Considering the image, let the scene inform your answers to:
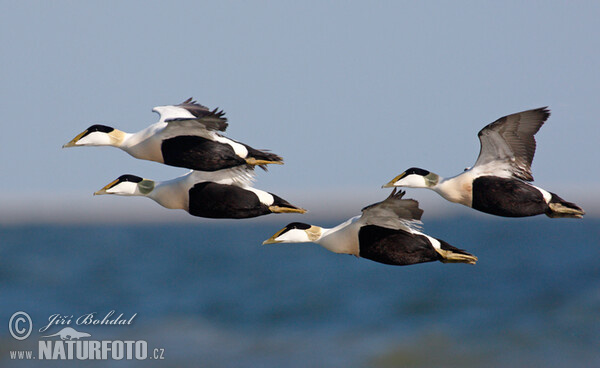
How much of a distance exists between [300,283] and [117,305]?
8.94m

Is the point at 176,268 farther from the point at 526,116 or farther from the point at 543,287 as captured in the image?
the point at 526,116

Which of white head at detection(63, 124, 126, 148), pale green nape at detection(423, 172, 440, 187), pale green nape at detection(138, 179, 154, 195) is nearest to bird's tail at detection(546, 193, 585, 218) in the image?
pale green nape at detection(423, 172, 440, 187)

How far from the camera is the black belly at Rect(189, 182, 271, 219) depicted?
32.8 feet

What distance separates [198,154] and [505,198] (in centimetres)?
338

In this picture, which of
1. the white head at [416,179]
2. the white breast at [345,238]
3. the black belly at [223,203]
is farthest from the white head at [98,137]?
the white head at [416,179]

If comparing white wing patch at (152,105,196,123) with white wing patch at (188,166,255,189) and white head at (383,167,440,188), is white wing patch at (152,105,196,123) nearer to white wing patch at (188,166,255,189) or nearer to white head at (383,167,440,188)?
white wing patch at (188,166,255,189)

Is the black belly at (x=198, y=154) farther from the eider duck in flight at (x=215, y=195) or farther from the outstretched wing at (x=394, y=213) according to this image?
the outstretched wing at (x=394, y=213)

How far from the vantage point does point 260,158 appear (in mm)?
10242

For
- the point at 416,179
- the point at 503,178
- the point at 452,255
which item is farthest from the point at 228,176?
the point at 503,178

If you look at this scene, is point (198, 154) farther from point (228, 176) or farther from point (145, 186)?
point (145, 186)

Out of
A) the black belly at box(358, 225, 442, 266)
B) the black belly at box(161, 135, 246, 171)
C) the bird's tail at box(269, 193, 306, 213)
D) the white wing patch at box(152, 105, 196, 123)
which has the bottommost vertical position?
the black belly at box(358, 225, 442, 266)

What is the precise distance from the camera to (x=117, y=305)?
131 feet

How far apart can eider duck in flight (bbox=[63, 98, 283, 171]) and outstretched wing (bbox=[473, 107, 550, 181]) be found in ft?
7.79

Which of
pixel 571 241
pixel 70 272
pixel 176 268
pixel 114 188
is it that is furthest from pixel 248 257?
pixel 114 188
